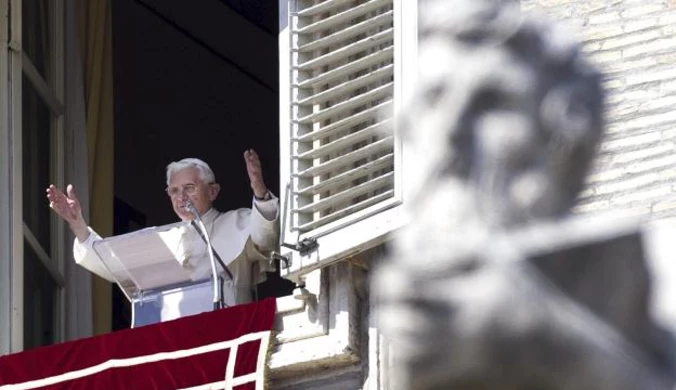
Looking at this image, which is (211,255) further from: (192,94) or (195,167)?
(192,94)

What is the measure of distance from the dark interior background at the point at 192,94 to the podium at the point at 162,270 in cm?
259

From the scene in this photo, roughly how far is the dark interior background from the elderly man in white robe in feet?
8.32

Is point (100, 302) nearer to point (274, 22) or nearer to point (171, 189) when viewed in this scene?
point (171, 189)

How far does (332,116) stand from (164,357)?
78 centimetres

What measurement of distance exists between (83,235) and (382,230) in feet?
5.35

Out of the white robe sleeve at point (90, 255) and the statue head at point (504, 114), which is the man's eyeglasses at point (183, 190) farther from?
the statue head at point (504, 114)

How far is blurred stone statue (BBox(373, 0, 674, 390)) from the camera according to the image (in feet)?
3.58

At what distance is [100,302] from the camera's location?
7.14 meters

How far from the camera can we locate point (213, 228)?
6.09 meters

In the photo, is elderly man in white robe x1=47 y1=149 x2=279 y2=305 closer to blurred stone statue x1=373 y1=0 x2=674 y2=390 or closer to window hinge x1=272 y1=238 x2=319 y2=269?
window hinge x1=272 y1=238 x2=319 y2=269

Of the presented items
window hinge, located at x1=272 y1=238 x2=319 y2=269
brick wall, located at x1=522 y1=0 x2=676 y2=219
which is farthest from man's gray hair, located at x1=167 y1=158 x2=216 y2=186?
brick wall, located at x1=522 y1=0 x2=676 y2=219

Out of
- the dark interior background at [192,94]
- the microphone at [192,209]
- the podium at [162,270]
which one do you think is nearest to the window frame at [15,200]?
the podium at [162,270]

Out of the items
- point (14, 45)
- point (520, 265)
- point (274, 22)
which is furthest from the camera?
point (274, 22)

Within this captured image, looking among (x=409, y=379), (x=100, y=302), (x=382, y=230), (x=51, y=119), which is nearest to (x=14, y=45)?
(x=51, y=119)
